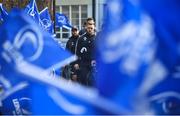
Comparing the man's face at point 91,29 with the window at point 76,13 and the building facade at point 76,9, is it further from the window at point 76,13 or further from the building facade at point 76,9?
the window at point 76,13

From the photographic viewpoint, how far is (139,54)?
3998 millimetres

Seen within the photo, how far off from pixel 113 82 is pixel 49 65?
37.1 inches

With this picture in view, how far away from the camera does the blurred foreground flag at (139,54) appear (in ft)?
13.1

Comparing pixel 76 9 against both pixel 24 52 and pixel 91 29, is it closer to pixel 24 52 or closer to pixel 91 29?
pixel 91 29

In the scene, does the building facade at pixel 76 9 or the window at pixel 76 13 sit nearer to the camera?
the building facade at pixel 76 9

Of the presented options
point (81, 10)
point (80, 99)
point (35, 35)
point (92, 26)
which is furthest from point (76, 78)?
point (81, 10)

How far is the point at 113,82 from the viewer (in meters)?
4.04

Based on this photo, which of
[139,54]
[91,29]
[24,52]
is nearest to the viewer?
[139,54]

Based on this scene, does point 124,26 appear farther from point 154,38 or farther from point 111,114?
point 111,114

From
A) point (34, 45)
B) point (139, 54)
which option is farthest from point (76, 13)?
point (139, 54)

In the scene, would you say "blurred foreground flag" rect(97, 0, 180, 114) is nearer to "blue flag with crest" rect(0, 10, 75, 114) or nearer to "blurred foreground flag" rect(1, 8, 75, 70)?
"blue flag with crest" rect(0, 10, 75, 114)

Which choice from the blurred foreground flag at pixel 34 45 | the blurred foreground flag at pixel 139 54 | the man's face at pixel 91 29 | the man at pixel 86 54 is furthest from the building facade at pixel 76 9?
the blurred foreground flag at pixel 139 54

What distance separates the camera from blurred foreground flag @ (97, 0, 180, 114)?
3988 millimetres

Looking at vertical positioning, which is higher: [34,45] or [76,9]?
[76,9]
